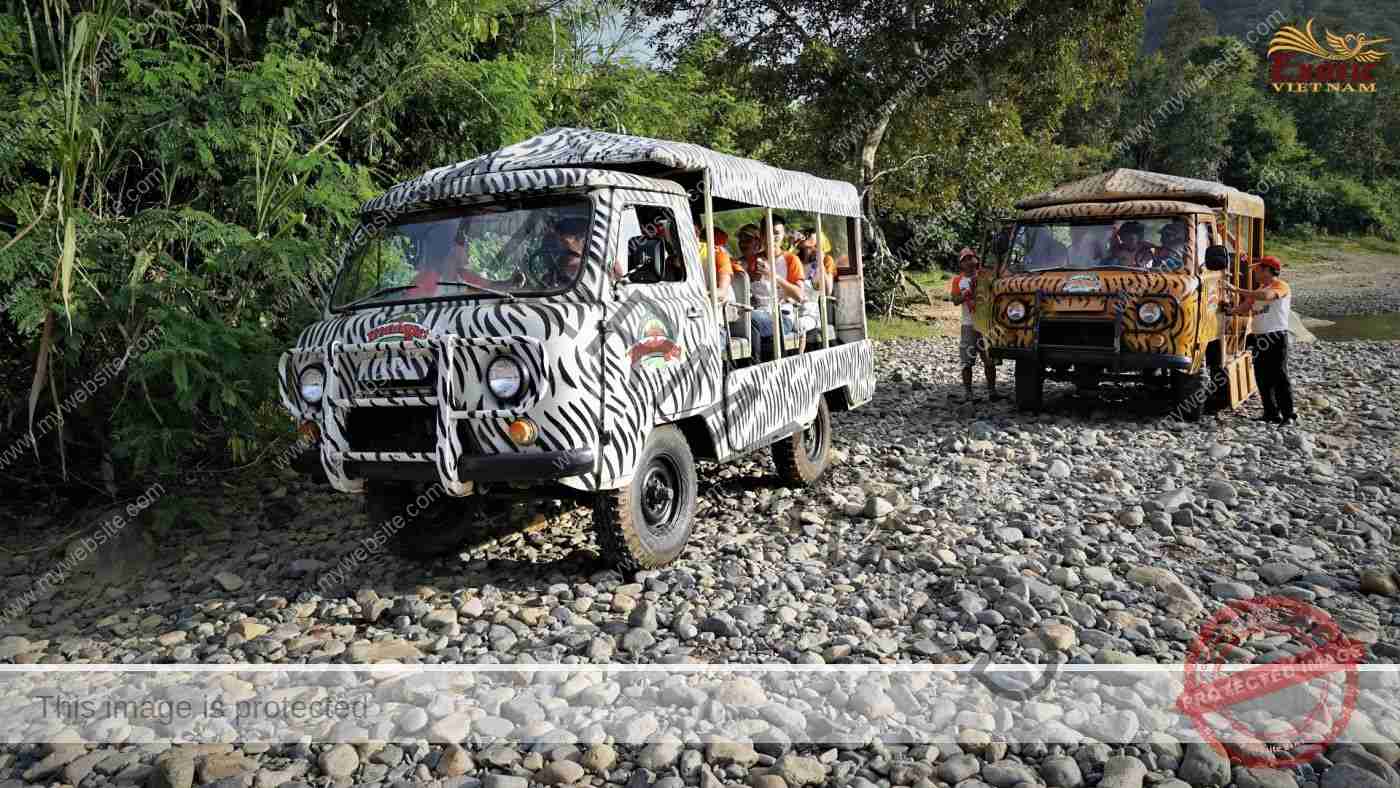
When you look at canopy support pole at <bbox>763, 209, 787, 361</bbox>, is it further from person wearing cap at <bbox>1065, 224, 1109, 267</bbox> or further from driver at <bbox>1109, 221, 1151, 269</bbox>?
driver at <bbox>1109, 221, 1151, 269</bbox>

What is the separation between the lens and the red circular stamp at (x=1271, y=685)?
354 centimetres

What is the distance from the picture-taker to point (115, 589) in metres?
6.10

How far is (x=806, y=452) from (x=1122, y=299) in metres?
3.86

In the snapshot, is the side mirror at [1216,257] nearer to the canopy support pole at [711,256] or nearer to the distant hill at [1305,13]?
the canopy support pole at [711,256]

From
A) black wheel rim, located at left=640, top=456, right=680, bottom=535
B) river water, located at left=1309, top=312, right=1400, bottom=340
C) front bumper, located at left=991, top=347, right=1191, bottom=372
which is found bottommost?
river water, located at left=1309, top=312, right=1400, bottom=340

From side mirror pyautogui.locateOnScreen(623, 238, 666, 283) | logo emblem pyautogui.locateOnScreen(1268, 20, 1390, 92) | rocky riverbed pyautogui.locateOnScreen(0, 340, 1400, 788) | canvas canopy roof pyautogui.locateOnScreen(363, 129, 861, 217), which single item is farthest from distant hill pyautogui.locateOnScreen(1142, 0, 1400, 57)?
side mirror pyautogui.locateOnScreen(623, 238, 666, 283)

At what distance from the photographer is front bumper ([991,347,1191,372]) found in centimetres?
907

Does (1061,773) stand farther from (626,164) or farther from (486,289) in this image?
(626,164)

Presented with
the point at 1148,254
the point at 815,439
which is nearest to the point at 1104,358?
the point at 1148,254

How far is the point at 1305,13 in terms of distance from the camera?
308 ft

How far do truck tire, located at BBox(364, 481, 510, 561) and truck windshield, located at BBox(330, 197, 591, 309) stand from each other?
1194 millimetres

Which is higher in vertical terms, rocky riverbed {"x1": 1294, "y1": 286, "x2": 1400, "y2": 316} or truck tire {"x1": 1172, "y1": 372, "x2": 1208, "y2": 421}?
truck tire {"x1": 1172, "y1": 372, "x2": 1208, "y2": 421}

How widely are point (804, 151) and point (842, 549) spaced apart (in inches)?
513

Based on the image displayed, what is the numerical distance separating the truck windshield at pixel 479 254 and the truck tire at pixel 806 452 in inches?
102
